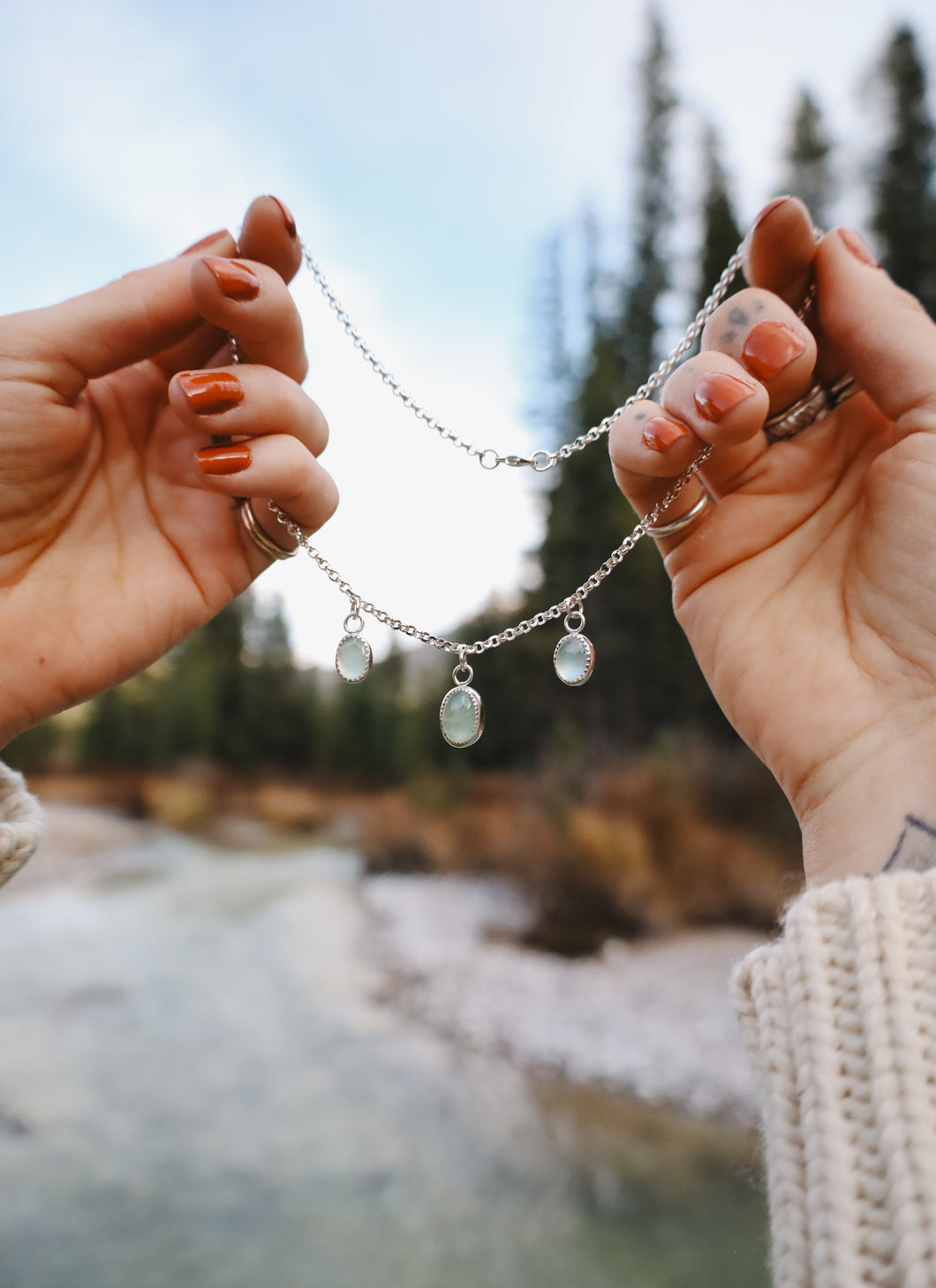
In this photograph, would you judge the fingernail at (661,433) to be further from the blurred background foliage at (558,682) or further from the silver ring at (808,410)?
the blurred background foliage at (558,682)

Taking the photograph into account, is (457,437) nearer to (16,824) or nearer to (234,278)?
(234,278)

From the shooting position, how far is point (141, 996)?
4.28 m

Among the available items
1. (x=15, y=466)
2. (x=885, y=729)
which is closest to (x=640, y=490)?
(x=885, y=729)

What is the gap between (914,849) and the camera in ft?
A: 2.34

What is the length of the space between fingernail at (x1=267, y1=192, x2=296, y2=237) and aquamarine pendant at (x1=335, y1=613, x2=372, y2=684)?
18.0 inches

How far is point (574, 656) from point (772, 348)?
1.36 ft

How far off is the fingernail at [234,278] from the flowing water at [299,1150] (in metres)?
3.06

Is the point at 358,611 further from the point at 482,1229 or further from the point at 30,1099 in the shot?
the point at 30,1099

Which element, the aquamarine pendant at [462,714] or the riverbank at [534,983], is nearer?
the aquamarine pendant at [462,714]

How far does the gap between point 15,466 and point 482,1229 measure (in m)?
3.25

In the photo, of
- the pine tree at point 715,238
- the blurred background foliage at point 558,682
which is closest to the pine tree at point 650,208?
the blurred background foliage at point 558,682

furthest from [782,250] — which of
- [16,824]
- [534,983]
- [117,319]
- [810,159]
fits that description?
[810,159]

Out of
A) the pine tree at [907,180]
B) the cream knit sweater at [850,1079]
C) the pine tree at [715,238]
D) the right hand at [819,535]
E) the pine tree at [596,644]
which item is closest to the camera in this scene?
the cream knit sweater at [850,1079]

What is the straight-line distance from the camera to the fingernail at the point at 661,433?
86 cm
